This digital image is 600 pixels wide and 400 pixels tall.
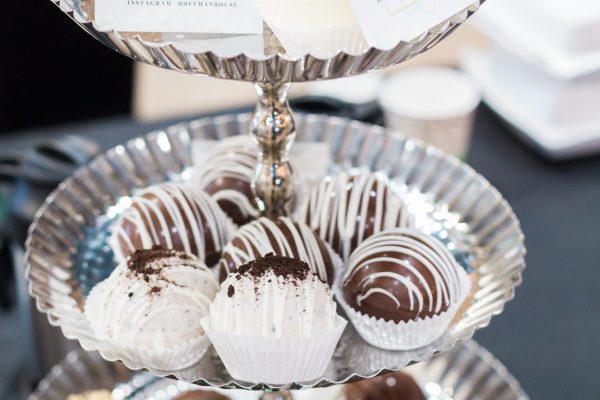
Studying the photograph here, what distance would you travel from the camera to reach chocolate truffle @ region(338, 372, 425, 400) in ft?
2.80

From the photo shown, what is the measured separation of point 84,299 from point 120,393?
22cm

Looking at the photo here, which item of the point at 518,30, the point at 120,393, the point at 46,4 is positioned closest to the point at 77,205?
the point at 120,393

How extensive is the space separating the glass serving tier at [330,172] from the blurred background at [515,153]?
0.18 metres

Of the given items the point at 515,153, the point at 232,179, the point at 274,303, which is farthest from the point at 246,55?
the point at 515,153

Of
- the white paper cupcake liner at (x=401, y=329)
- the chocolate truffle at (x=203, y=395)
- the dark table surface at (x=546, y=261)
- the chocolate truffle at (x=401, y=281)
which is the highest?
the chocolate truffle at (x=401, y=281)

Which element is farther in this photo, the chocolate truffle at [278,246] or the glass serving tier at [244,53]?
the chocolate truffle at [278,246]

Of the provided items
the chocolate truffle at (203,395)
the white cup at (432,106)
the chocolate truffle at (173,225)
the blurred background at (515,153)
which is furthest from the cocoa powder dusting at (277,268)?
the white cup at (432,106)

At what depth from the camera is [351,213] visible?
29.6 inches

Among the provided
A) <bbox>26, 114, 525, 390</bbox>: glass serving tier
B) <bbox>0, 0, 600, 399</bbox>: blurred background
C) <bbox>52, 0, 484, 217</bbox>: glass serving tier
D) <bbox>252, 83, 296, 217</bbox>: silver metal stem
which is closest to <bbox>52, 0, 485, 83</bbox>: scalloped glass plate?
<bbox>52, 0, 484, 217</bbox>: glass serving tier

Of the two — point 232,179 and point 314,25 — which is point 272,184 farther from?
point 314,25

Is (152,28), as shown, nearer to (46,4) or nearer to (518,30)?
(518,30)

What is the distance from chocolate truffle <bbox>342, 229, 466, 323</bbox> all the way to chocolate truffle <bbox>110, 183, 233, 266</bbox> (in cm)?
14

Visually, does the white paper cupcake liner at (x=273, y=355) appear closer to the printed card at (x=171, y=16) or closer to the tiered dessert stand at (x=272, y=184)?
the tiered dessert stand at (x=272, y=184)

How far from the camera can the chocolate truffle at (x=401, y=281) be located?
2.22 feet
